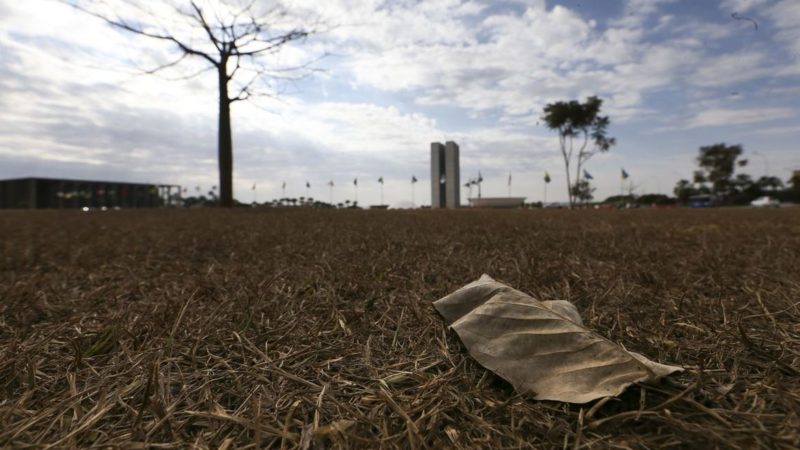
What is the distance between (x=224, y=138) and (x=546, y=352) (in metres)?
11.9

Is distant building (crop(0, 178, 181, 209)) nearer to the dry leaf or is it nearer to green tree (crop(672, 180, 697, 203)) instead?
the dry leaf

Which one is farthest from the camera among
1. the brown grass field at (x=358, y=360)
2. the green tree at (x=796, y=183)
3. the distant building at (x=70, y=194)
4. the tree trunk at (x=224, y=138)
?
the distant building at (x=70, y=194)

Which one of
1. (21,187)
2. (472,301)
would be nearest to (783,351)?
(472,301)

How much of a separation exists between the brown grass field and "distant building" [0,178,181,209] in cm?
5348

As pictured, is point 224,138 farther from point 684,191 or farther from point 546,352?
point 684,191

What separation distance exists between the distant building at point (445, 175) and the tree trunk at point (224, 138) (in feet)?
139

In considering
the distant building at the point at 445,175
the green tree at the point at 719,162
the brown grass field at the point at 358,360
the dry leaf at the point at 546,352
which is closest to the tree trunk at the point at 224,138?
the brown grass field at the point at 358,360

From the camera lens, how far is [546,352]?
2.46 feet

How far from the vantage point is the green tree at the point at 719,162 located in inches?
1972

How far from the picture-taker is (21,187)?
52.9 m

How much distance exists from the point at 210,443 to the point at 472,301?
24.6 inches

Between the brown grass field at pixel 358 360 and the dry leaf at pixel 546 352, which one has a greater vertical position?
A: the dry leaf at pixel 546 352

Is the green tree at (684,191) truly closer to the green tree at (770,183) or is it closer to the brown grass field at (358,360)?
the green tree at (770,183)

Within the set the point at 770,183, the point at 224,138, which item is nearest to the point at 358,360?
the point at 224,138
